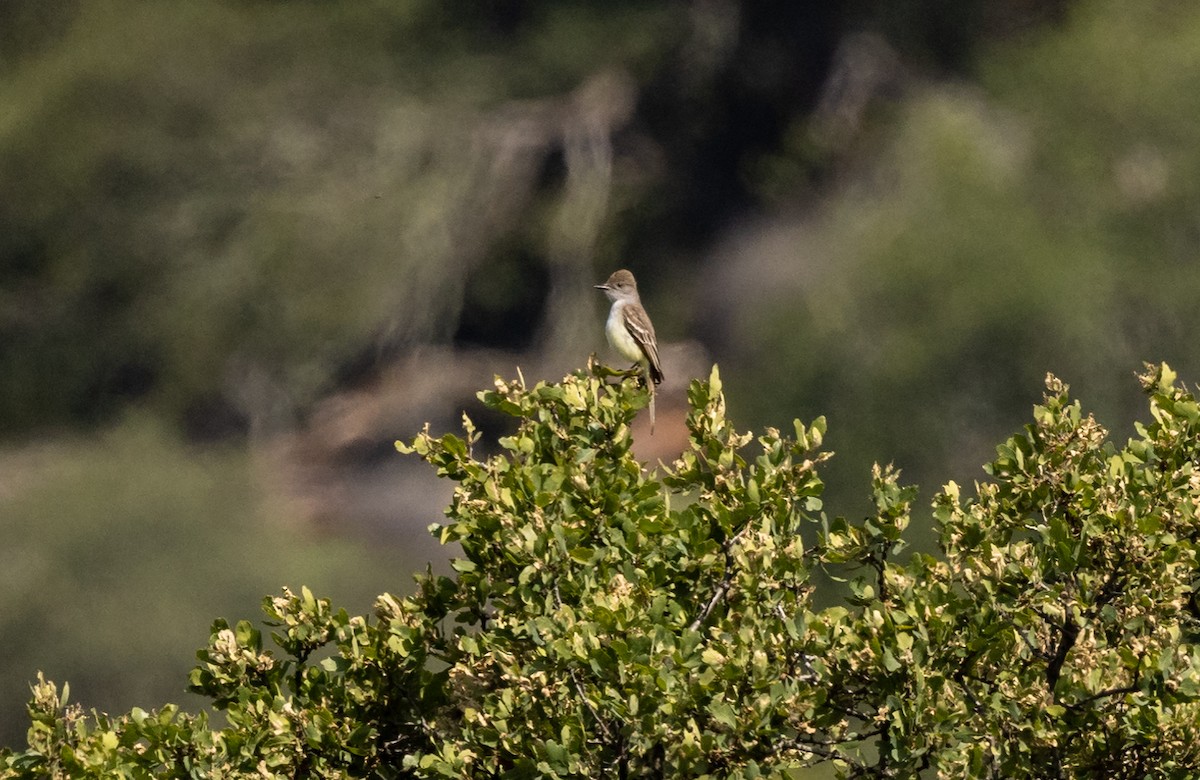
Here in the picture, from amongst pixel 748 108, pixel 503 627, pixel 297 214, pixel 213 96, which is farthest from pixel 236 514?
pixel 503 627

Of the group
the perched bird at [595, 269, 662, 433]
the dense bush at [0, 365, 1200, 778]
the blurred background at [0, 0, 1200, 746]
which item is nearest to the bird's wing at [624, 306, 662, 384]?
the perched bird at [595, 269, 662, 433]

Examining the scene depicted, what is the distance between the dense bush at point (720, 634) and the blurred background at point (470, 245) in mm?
25135

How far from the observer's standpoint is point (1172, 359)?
3481 centimetres

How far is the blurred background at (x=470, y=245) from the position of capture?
1433 inches

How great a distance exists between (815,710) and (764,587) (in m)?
0.55

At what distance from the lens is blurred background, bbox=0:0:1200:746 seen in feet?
119

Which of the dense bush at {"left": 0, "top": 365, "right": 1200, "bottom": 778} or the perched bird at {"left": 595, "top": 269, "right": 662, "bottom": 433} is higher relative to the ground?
the perched bird at {"left": 595, "top": 269, "right": 662, "bottom": 433}

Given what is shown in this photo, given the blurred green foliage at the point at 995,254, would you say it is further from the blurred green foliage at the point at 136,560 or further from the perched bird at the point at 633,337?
the perched bird at the point at 633,337

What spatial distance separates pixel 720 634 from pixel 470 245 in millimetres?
34881

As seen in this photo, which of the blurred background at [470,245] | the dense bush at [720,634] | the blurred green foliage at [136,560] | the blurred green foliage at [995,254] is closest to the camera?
the dense bush at [720,634]

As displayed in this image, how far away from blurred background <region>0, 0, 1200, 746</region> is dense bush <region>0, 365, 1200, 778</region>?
2513 centimetres

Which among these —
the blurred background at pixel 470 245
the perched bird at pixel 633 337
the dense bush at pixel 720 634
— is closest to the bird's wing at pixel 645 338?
the perched bird at pixel 633 337

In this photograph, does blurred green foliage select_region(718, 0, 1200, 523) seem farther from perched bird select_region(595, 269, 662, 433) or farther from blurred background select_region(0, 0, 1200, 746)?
perched bird select_region(595, 269, 662, 433)

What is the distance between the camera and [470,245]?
4269 centimetres
